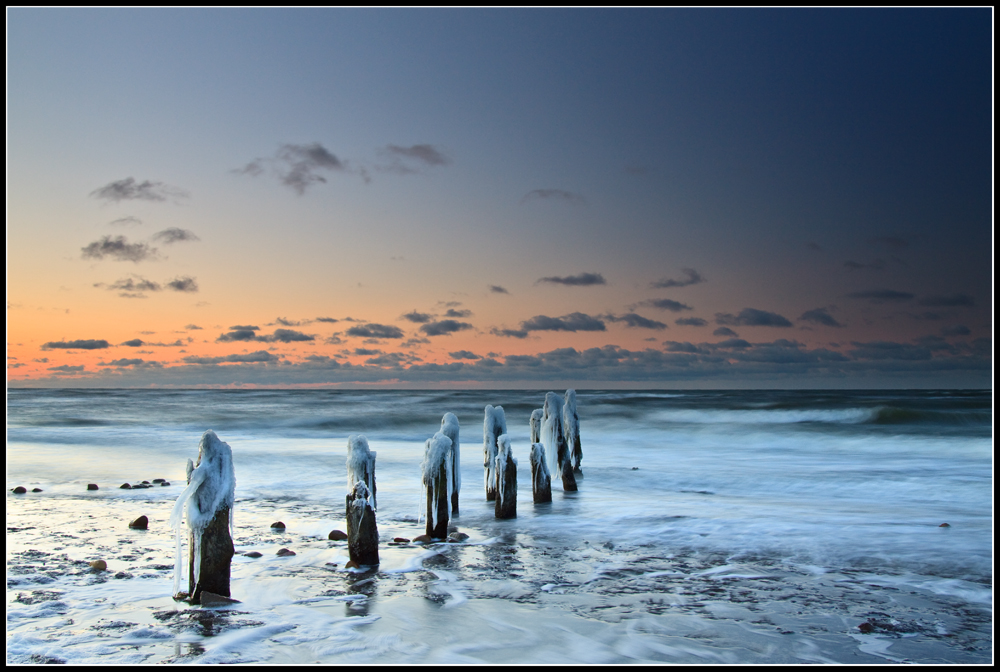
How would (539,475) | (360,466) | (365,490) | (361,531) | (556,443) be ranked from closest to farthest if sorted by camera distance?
(361,531) → (365,490) → (360,466) → (539,475) → (556,443)

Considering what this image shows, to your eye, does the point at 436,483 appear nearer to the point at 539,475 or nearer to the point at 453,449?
the point at 453,449

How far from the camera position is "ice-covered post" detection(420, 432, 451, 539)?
28.8ft

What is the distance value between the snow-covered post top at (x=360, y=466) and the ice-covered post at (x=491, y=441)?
435cm

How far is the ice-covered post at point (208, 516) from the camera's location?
5934 mm

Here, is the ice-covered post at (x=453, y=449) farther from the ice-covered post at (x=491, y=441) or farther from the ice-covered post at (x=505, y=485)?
the ice-covered post at (x=491, y=441)

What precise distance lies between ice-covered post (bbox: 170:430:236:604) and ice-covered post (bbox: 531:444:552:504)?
20.6 ft

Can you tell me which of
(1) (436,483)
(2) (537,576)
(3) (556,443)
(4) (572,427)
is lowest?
(2) (537,576)

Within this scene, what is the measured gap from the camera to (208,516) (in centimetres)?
596

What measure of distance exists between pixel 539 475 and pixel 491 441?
1.05 metres

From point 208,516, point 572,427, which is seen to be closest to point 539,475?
point 572,427

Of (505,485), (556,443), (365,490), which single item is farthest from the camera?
(556,443)

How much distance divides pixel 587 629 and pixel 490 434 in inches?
256

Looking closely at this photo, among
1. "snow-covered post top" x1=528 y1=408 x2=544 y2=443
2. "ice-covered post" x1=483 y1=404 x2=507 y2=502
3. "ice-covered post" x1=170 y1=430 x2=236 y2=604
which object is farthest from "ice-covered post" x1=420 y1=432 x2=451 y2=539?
"snow-covered post top" x1=528 y1=408 x2=544 y2=443

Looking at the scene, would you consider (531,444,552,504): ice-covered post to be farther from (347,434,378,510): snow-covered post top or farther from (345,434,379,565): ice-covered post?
(345,434,379,565): ice-covered post
